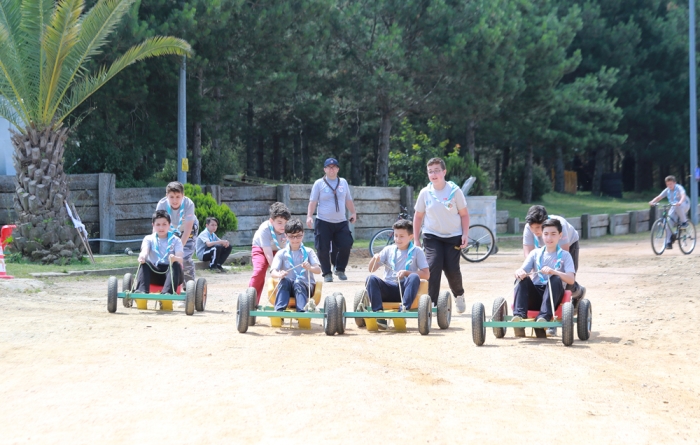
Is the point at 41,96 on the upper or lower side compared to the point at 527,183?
upper

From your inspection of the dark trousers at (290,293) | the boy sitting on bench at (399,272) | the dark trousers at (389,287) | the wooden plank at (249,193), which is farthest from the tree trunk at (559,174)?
the dark trousers at (290,293)

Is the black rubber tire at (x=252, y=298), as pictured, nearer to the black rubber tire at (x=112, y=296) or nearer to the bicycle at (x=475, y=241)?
the black rubber tire at (x=112, y=296)

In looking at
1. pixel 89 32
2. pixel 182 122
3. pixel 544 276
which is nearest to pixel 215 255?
pixel 89 32

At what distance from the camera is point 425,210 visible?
384 inches

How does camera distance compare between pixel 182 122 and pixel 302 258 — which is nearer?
pixel 302 258

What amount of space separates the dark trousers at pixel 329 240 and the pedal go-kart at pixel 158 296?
3.19 meters

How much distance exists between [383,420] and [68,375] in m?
2.51

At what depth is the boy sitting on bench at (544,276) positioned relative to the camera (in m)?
7.96

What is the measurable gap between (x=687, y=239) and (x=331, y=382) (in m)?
15.4

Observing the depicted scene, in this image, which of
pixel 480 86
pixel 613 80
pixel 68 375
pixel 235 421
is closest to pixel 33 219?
pixel 68 375

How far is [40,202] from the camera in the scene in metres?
15.5

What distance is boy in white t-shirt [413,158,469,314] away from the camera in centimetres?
958

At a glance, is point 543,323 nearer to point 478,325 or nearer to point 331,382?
point 478,325

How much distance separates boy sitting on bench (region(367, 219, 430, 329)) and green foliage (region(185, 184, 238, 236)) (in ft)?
30.8
